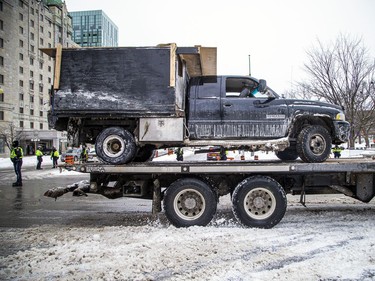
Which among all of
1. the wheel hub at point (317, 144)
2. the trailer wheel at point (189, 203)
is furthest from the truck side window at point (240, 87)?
the trailer wheel at point (189, 203)

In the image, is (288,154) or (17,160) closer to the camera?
(288,154)

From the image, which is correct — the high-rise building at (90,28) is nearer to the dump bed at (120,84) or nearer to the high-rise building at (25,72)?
the high-rise building at (25,72)

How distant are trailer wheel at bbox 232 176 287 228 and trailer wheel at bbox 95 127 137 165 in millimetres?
2161

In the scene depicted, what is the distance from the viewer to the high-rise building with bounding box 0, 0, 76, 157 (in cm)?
5206

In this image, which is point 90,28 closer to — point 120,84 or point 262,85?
point 120,84

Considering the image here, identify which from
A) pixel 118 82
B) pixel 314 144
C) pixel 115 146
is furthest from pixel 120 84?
pixel 314 144

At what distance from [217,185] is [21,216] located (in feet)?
14.5

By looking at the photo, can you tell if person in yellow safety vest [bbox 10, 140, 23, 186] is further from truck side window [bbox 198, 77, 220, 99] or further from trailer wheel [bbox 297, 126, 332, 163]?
trailer wheel [bbox 297, 126, 332, 163]

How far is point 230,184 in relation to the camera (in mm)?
5938

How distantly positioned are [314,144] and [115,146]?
389 cm

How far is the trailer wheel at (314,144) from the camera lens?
20.0ft

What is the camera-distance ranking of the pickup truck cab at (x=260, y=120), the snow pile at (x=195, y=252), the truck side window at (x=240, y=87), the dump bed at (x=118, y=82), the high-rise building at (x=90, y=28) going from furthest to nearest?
1. the high-rise building at (x=90, y=28)
2. the truck side window at (x=240, y=87)
3. the pickup truck cab at (x=260, y=120)
4. the dump bed at (x=118, y=82)
5. the snow pile at (x=195, y=252)

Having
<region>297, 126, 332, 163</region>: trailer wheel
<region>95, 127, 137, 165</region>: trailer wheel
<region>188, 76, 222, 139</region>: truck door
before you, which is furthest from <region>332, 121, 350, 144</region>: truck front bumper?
<region>95, 127, 137, 165</region>: trailer wheel

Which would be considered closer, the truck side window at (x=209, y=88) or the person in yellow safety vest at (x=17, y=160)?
the truck side window at (x=209, y=88)
